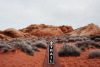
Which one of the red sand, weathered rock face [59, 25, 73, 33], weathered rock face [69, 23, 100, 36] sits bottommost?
the red sand

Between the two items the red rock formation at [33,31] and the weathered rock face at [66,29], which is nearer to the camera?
the red rock formation at [33,31]

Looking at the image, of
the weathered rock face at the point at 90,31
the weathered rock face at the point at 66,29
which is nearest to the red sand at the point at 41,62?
the weathered rock face at the point at 90,31

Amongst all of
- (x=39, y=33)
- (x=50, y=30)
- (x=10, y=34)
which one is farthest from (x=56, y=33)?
(x=10, y=34)

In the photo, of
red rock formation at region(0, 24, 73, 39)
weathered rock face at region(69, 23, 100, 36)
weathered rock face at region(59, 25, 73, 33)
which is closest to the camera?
weathered rock face at region(69, 23, 100, 36)

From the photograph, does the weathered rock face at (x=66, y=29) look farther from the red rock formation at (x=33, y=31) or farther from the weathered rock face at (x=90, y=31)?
the weathered rock face at (x=90, y=31)

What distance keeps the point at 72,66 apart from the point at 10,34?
1349 inches

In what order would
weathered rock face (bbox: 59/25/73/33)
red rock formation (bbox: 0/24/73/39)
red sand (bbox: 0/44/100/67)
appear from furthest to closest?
weathered rock face (bbox: 59/25/73/33) → red rock formation (bbox: 0/24/73/39) → red sand (bbox: 0/44/100/67)

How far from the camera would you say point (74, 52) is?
6.11 meters

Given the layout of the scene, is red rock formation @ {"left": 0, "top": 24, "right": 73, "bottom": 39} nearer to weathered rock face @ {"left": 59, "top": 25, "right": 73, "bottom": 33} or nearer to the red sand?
weathered rock face @ {"left": 59, "top": 25, "right": 73, "bottom": 33}

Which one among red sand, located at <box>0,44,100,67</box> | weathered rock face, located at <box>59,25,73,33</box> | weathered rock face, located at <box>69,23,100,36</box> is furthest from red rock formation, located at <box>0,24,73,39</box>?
red sand, located at <box>0,44,100,67</box>

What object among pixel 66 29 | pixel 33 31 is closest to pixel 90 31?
pixel 66 29

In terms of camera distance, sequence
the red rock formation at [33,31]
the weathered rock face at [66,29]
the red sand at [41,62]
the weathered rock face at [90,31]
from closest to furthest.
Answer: the red sand at [41,62], the weathered rock face at [90,31], the red rock formation at [33,31], the weathered rock face at [66,29]

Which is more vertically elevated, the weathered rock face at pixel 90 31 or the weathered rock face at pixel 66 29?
the weathered rock face at pixel 66 29

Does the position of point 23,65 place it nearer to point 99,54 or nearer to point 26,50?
point 26,50
